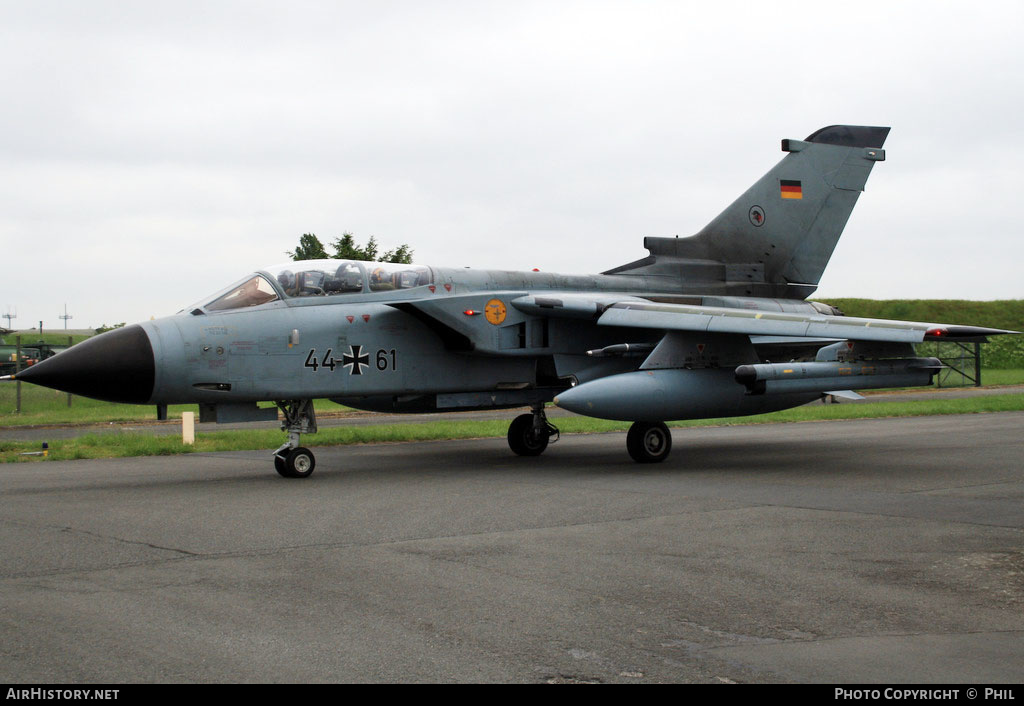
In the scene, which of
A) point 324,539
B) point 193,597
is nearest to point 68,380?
point 324,539

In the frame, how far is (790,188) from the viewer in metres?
16.8

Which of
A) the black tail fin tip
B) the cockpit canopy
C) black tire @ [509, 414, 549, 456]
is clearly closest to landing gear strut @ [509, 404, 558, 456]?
black tire @ [509, 414, 549, 456]

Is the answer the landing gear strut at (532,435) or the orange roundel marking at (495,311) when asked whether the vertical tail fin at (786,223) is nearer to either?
the landing gear strut at (532,435)

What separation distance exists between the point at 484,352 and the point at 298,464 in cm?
306

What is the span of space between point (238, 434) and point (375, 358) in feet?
20.4

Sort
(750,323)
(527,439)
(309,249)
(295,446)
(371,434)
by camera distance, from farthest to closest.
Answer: (309,249) < (371,434) < (527,439) < (750,323) < (295,446)

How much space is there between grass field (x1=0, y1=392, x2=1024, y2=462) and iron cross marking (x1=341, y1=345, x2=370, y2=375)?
14.5 feet

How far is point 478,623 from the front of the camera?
4.99m

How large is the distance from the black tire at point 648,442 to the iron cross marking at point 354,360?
387 cm

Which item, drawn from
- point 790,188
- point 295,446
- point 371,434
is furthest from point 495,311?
point 790,188

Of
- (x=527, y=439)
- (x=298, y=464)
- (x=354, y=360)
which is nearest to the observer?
(x=298, y=464)

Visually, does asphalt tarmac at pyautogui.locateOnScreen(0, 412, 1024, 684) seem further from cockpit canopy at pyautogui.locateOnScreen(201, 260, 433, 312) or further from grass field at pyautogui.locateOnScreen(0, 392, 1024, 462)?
grass field at pyautogui.locateOnScreen(0, 392, 1024, 462)

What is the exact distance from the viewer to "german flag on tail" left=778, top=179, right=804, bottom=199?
54.9ft

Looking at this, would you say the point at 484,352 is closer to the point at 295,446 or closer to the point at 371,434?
the point at 295,446
